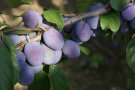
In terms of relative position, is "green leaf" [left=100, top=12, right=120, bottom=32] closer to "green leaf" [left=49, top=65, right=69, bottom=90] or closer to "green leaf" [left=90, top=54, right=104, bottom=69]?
"green leaf" [left=49, top=65, right=69, bottom=90]

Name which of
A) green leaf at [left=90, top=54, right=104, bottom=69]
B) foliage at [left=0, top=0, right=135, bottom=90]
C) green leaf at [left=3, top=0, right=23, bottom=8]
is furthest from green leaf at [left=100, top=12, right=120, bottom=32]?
green leaf at [left=90, top=54, right=104, bottom=69]

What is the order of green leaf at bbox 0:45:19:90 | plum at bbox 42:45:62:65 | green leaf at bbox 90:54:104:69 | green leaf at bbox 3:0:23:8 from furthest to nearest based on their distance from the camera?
green leaf at bbox 90:54:104:69, green leaf at bbox 3:0:23:8, plum at bbox 42:45:62:65, green leaf at bbox 0:45:19:90

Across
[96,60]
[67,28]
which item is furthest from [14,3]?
[96,60]

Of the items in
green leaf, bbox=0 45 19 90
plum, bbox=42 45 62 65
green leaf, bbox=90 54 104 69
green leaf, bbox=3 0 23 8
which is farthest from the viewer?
green leaf, bbox=90 54 104 69

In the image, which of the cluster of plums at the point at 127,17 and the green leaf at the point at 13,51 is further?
the cluster of plums at the point at 127,17

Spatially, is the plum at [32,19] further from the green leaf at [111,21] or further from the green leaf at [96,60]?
the green leaf at [96,60]

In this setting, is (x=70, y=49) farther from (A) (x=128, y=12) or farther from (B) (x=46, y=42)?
(A) (x=128, y=12)

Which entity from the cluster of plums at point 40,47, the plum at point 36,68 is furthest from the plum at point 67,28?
the plum at point 36,68
